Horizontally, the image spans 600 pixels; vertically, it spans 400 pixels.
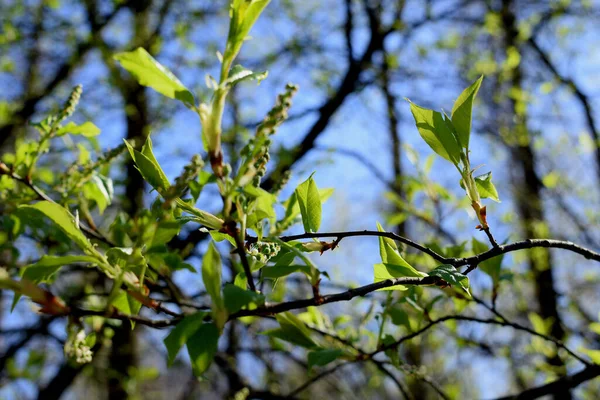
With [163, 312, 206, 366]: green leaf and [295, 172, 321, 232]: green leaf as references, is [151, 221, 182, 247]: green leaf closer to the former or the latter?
[163, 312, 206, 366]: green leaf

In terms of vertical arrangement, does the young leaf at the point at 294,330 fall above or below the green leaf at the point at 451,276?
below

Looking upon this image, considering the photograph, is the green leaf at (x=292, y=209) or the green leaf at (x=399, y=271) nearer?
the green leaf at (x=399, y=271)

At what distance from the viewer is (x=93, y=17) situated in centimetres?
378

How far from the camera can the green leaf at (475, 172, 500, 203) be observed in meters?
0.76

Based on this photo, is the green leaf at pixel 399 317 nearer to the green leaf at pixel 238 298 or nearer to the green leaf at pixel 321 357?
the green leaf at pixel 321 357

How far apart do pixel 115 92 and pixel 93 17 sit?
0.71 meters

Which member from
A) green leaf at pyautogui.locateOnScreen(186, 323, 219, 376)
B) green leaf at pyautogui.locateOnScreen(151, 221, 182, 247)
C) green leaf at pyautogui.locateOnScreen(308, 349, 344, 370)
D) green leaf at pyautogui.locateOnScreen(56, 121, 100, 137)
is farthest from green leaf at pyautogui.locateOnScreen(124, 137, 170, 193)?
green leaf at pyautogui.locateOnScreen(56, 121, 100, 137)

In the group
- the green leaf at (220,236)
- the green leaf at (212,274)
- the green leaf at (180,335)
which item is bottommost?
the green leaf at (180,335)

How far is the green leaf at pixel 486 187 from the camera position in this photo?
0.76m

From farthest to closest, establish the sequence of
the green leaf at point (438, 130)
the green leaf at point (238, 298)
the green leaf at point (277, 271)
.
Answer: the green leaf at point (438, 130) < the green leaf at point (277, 271) < the green leaf at point (238, 298)

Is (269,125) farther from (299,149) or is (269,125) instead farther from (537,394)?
(299,149)

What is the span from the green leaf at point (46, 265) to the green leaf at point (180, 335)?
140 millimetres

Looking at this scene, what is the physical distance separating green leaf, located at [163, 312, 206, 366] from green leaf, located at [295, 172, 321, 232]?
0.26 m

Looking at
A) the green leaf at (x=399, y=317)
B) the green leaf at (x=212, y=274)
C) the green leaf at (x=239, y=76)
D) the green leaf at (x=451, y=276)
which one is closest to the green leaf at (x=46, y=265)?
the green leaf at (x=212, y=274)
